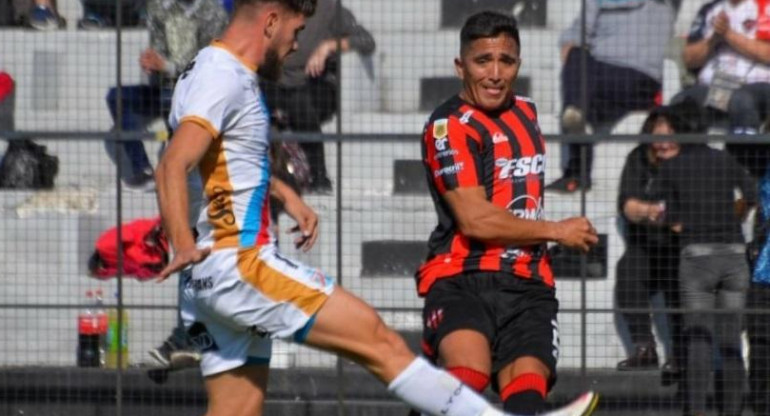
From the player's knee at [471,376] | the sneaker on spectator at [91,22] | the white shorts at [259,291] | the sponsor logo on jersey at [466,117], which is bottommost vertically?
the player's knee at [471,376]

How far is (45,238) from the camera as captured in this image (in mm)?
9414

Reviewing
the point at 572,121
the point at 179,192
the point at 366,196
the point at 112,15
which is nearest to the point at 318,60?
the point at 366,196

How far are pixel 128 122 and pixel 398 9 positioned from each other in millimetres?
1723

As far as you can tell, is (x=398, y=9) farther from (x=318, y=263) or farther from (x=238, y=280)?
(x=238, y=280)

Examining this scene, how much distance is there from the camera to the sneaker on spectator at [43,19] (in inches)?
373

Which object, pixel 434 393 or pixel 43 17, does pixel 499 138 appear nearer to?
pixel 434 393

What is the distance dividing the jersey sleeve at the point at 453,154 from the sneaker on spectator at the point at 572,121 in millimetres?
3007

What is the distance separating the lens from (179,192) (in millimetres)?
5180

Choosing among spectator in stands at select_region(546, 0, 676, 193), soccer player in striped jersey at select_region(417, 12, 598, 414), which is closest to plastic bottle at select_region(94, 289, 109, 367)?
spectator in stands at select_region(546, 0, 676, 193)

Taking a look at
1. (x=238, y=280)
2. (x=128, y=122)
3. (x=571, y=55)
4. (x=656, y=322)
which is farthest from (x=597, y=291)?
(x=238, y=280)

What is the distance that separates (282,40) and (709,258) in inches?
161

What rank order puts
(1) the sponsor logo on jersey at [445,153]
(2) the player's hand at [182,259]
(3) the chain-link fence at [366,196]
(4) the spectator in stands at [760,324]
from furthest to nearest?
1. (3) the chain-link fence at [366,196]
2. (4) the spectator in stands at [760,324]
3. (1) the sponsor logo on jersey at [445,153]
4. (2) the player's hand at [182,259]

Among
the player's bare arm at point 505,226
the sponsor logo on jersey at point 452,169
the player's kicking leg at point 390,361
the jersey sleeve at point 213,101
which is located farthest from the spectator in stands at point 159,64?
the player's kicking leg at point 390,361

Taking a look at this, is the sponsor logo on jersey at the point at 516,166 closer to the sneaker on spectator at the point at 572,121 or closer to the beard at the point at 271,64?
the beard at the point at 271,64
